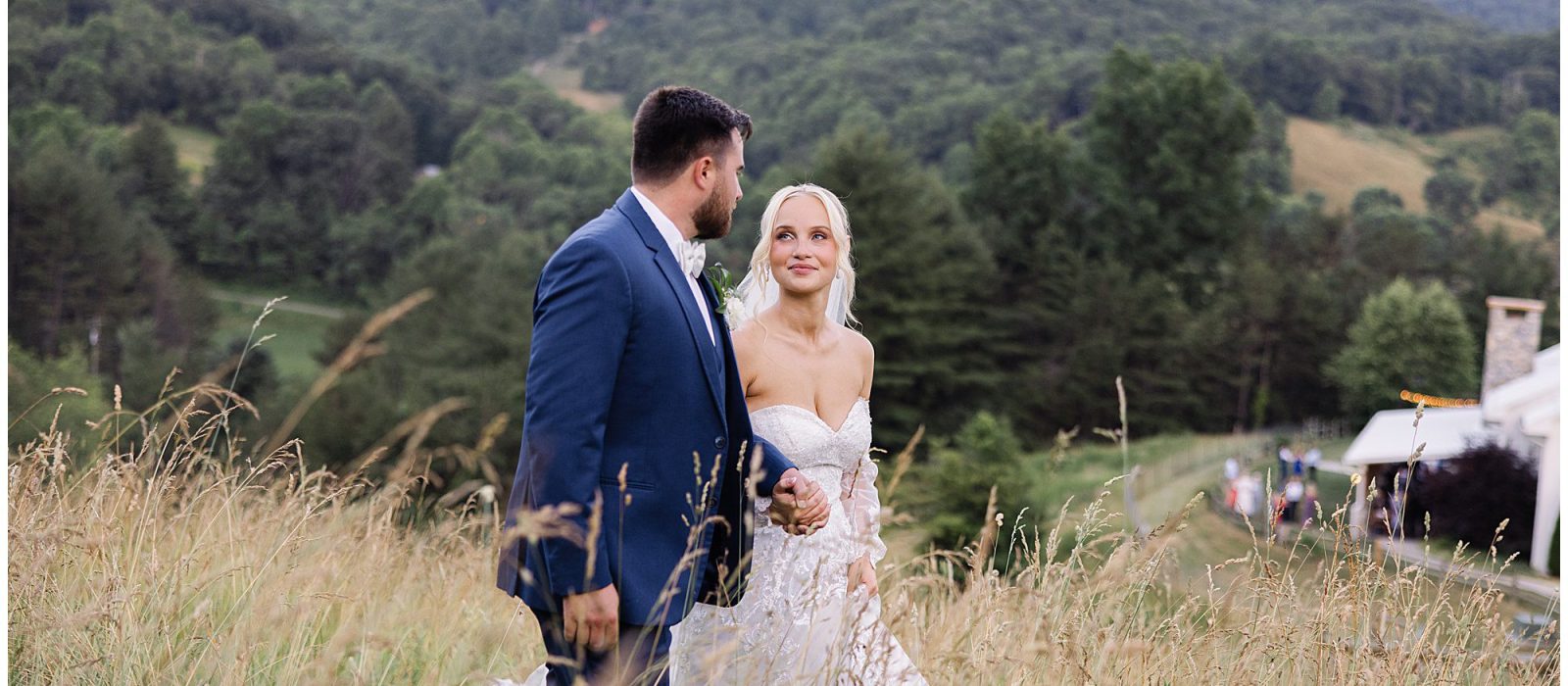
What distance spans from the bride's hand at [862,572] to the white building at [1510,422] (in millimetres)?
13408

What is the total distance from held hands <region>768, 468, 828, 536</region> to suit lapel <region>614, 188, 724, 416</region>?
0.82 feet

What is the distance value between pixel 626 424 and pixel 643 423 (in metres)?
0.03

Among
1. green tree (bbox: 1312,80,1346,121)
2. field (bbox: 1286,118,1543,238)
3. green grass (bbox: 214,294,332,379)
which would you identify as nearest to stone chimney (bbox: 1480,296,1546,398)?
green grass (bbox: 214,294,332,379)

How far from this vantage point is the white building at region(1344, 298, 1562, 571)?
1991 cm

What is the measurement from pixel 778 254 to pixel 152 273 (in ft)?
173

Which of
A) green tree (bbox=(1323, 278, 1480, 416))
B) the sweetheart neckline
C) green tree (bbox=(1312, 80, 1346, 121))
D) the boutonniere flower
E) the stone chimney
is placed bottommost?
green tree (bbox=(1323, 278, 1480, 416))

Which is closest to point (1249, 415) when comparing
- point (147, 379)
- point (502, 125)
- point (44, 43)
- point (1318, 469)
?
point (1318, 469)

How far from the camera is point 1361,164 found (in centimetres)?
8950

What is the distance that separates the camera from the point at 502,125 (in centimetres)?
8800

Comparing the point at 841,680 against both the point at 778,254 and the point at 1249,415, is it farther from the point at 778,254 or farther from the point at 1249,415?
the point at 1249,415

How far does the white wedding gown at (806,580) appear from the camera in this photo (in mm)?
2900

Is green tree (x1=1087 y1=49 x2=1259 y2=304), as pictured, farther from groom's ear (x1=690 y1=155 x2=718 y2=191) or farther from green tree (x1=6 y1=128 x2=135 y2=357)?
groom's ear (x1=690 y1=155 x2=718 y2=191)

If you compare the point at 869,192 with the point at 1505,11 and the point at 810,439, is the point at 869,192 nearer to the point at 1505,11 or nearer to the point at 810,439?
the point at 810,439

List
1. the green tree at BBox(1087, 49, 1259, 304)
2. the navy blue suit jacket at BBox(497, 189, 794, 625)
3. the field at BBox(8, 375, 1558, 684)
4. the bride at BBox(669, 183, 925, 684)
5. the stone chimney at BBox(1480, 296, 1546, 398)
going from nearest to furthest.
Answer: the navy blue suit jacket at BBox(497, 189, 794, 625)
the field at BBox(8, 375, 1558, 684)
the bride at BBox(669, 183, 925, 684)
the stone chimney at BBox(1480, 296, 1546, 398)
the green tree at BBox(1087, 49, 1259, 304)
